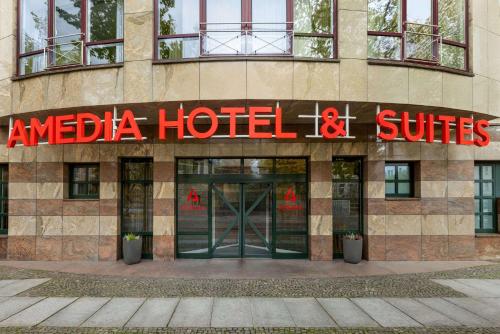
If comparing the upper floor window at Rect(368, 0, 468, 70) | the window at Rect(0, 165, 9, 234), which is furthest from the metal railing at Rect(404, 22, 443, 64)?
the window at Rect(0, 165, 9, 234)

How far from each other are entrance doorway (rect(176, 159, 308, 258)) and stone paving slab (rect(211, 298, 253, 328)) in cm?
366

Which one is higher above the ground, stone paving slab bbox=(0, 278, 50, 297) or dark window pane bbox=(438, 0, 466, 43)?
dark window pane bbox=(438, 0, 466, 43)

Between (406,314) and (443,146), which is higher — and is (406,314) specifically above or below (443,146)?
below

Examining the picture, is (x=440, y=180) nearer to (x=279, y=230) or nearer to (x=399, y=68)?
(x=399, y=68)

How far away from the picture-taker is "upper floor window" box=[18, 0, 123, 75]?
8.91 m

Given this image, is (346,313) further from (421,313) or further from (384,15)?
(384,15)

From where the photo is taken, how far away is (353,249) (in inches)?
365

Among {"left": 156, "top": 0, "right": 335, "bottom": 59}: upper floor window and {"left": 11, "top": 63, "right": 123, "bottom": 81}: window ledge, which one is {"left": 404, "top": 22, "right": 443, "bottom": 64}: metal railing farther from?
{"left": 11, "top": 63, "right": 123, "bottom": 81}: window ledge

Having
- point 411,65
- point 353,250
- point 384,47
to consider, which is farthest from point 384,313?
point 384,47

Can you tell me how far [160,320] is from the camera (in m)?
5.45

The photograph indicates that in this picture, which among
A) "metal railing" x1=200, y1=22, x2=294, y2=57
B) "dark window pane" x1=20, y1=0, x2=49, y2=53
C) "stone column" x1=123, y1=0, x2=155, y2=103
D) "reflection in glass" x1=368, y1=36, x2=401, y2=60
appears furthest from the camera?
"dark window pane" x1=20, y1=0, x2=49, y2=53

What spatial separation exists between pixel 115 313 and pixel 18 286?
357cm

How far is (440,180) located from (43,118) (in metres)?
13.6

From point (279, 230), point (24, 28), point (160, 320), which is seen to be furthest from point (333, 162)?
point (24, 28)
